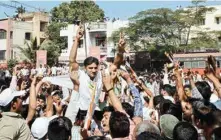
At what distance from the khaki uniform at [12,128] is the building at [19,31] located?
38.8m

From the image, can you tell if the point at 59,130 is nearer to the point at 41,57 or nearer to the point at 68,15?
the point at 41,57

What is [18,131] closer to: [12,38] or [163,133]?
[163,133]

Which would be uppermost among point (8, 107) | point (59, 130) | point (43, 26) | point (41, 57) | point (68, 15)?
point (68, 15)

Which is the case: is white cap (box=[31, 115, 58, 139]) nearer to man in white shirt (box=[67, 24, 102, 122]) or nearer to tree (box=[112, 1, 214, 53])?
man in white shirt (box=[67, 24, 102, 122])

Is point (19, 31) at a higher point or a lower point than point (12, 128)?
higher

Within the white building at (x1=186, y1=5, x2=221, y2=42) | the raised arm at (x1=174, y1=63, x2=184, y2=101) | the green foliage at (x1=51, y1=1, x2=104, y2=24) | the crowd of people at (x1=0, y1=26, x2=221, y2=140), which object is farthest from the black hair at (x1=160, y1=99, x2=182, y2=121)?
the green foliage at (x1=51, y1=1, x2=104, y2=24)

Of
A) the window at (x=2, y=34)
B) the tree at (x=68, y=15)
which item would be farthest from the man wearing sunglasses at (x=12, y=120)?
the tree at (x=68, y=15)

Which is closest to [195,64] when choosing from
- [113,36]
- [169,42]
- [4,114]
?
[169,42]

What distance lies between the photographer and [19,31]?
43.0 metres

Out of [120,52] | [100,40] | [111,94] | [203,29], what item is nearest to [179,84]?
[120,52]

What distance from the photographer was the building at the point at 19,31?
42094 millimetres

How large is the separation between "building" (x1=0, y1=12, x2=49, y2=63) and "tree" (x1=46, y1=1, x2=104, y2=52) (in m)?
1.18

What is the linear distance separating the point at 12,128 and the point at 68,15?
1676 inches

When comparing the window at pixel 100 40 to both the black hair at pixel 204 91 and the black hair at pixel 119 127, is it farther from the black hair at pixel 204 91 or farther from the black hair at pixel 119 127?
the black hair at pixel 119 127
